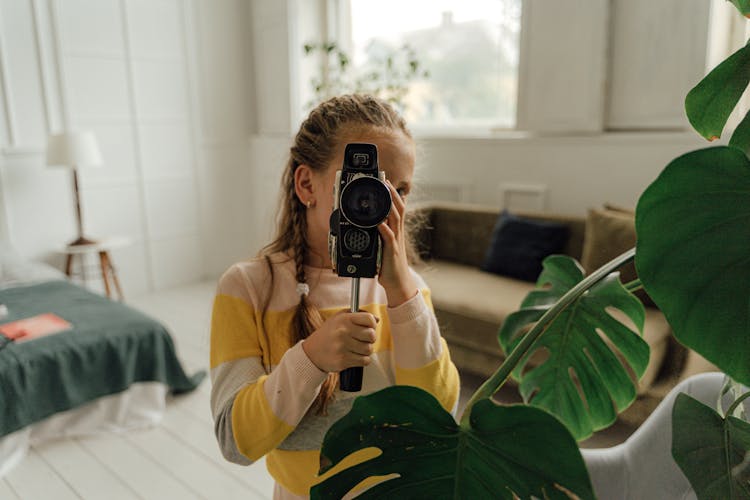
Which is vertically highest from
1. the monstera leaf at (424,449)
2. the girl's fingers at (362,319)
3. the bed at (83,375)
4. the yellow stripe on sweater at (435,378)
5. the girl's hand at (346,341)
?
the girl's fingers at (362,319)

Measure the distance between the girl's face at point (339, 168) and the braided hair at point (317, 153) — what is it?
0.03ft

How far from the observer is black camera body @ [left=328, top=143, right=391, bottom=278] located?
0.58 m

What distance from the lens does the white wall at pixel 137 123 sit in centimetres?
354

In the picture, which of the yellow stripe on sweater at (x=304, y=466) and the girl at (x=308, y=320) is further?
the yellow stripe on sweater at (x=304, y=466)

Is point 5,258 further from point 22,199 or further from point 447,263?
point 447,263

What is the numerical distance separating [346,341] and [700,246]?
1.08 feet

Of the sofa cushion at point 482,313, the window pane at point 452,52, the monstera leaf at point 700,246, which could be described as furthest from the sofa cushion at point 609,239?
the monstera leaf at point 700,246

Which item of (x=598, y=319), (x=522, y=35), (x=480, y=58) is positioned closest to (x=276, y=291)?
(x=598, y=319)

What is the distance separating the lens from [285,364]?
666 mm

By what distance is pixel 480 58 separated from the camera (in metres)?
3.55

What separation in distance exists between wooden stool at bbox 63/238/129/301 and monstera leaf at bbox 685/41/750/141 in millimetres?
3505

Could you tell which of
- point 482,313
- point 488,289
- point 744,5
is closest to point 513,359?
point 744,5

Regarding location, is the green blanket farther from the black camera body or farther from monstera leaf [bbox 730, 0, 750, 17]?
monstera leaf [bbox 730, 0, 750, 17]

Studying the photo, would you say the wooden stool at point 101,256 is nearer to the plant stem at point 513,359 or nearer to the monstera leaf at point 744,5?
the plant stem at point 513,359
